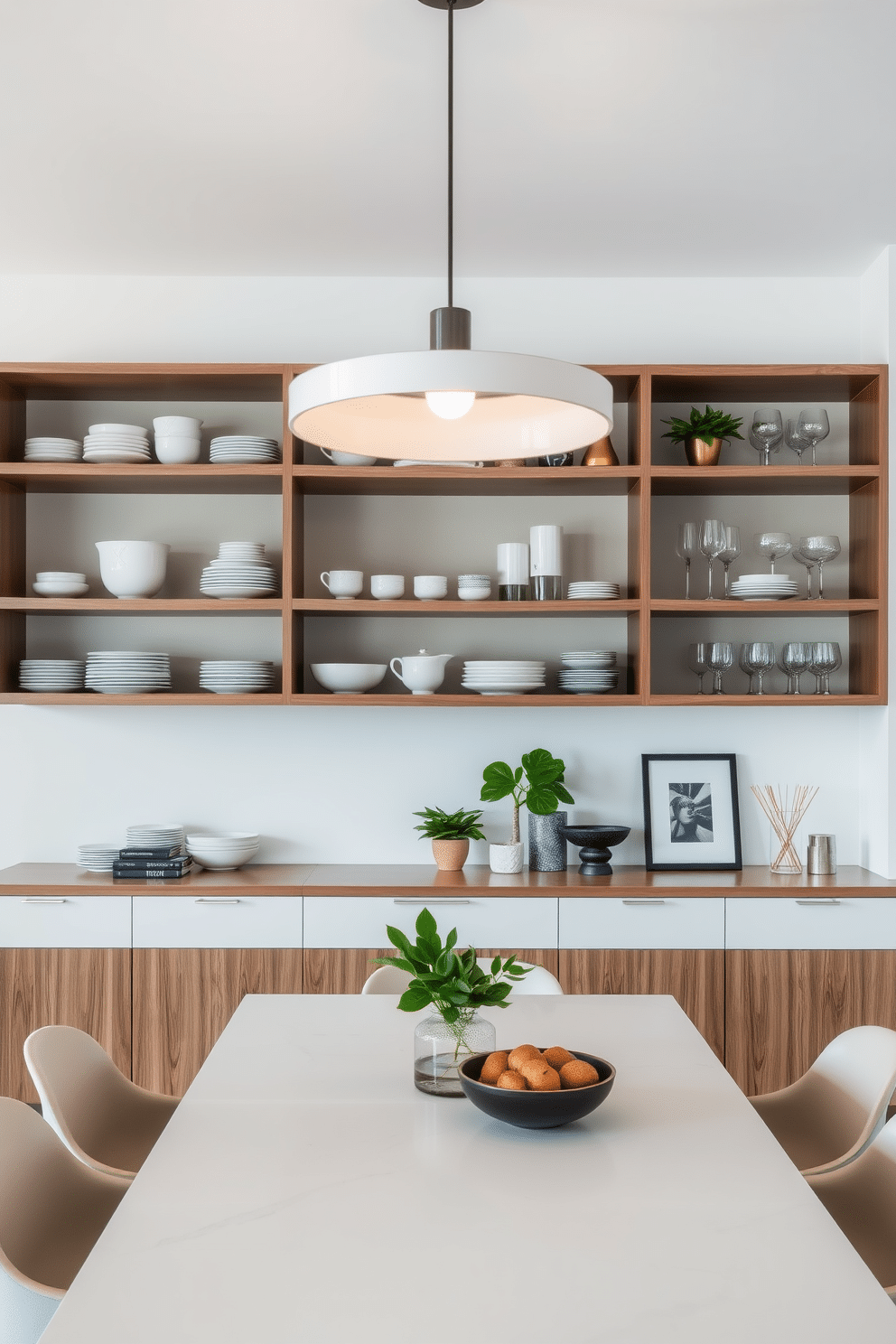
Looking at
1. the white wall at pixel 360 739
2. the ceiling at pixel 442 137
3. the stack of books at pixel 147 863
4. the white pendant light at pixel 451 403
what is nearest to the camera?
the white pendant light at pixel 451 403

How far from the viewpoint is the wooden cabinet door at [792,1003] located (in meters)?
3.38

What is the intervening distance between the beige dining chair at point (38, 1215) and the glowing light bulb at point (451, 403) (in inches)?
51.4

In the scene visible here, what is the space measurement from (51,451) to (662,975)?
2668 millimetres

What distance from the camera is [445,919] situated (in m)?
3.39

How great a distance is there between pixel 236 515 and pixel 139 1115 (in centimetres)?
222

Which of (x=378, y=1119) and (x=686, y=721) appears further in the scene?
(x=686, y=721)

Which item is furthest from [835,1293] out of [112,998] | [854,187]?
[854,187]

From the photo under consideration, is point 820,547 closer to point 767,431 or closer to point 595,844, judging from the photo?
point 767,431

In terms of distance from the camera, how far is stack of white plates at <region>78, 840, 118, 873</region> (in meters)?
3.63

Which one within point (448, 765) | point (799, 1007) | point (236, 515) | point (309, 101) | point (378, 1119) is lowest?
point (799, 1007)

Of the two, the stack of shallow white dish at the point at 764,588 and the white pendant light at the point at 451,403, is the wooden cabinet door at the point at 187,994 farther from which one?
the white pendant light at the point at 451,403

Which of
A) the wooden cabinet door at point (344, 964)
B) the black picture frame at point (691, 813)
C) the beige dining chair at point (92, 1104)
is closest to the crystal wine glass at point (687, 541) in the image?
the black picture frame at point (691, 813)

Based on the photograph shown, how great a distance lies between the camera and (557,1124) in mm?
1650

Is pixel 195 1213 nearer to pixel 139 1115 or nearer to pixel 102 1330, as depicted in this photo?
pixel 102 1330
